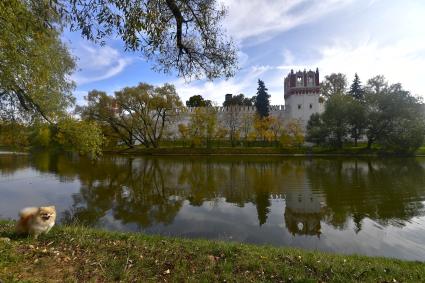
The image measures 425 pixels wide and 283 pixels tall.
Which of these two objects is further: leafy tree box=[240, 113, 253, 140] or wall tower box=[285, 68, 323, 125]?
wall tower box=[285, 68, 323, 125]

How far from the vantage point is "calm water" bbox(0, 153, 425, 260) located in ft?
31.0

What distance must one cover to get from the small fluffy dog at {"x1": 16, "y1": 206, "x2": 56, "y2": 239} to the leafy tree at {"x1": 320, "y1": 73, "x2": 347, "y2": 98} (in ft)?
216

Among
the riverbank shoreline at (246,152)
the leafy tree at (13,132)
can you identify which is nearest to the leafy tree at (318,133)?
the riverbank shoreline at (246,152)

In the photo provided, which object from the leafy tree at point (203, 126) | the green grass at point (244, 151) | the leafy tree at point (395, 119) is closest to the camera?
the leafy tree at point (395, 119)

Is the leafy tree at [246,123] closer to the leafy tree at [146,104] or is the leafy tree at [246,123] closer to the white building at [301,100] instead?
the white building at [301,100]

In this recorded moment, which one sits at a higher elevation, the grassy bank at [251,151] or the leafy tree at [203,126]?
the leafy tree at [203,126]

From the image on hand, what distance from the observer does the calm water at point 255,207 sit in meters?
9.46

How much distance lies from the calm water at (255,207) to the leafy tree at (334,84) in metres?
48.3

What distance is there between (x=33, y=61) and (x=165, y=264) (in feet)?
25.4

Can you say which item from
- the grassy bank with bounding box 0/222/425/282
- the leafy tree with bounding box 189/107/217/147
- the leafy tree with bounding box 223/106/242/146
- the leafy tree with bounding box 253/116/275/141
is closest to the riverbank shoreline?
the leafy tree with bounding box 189/107/217/147

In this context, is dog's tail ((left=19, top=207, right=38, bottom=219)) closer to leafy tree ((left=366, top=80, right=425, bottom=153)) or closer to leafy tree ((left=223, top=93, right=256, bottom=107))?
leafy tree ((left=366, top=80, right=425, bottom=153))

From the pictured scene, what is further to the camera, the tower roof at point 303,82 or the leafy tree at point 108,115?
the tower roof at point 303,82

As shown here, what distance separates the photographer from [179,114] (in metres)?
53.9

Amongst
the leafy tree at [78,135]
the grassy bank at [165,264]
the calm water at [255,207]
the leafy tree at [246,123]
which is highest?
the leafy tree at [246,123]
